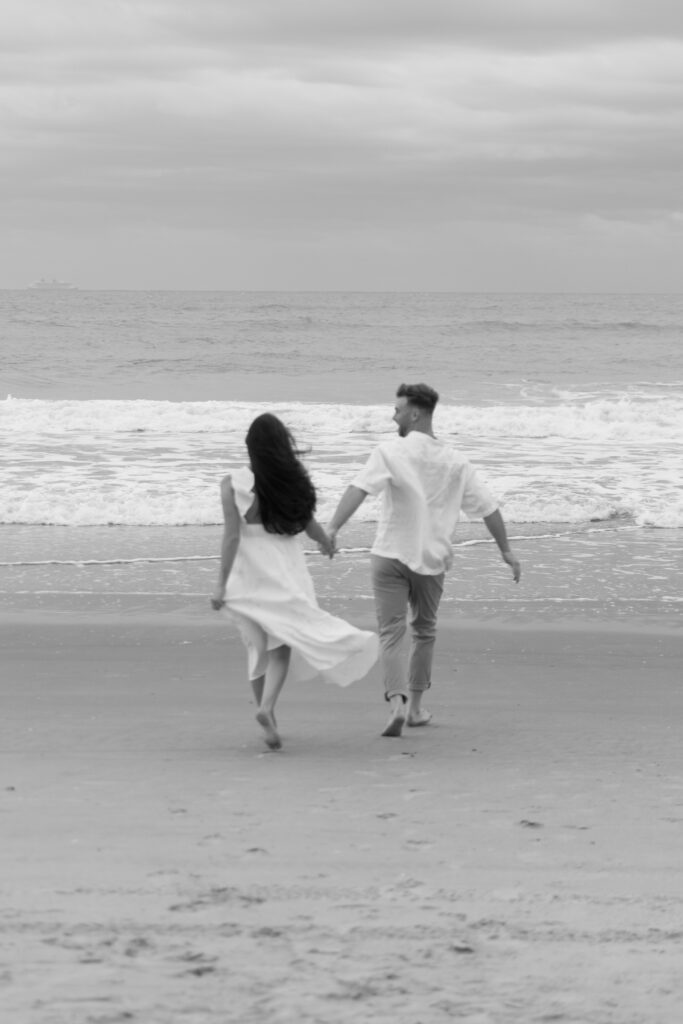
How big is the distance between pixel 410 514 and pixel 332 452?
12909mm

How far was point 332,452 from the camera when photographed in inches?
741

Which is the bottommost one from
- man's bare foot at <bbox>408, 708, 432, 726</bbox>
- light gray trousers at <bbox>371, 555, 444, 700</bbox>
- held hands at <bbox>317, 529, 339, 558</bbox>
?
man's bare foot at <bbox>408, 708, 432, 726</bbox>

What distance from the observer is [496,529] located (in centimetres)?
608

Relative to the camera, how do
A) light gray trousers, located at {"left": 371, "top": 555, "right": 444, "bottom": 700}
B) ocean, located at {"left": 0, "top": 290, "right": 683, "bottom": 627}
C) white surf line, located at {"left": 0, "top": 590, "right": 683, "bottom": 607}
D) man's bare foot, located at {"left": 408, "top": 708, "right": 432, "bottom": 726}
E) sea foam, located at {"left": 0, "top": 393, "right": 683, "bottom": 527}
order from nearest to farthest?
light gray trousers, located at {"left": 371, "top": 555, "right": 444, "bottom": 700}, man's bare foot, located at {"left": 408, "top": 708, "right": 432, "bottom": 726}, white surf line, located at {"left": 0, "top": 590, "right": 683, "bottom": 607}, ocean, located at {"left": 0, "top": 290, "right": 683, "bottom": 627}, sea foam, located at {"left": 0, "top": 393, "right": 683, "bottom": 527}

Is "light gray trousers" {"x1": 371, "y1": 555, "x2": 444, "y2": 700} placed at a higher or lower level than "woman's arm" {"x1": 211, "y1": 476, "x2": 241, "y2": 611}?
lower

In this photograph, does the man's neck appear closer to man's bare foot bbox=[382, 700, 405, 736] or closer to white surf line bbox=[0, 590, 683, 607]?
man's bare foot bbox=[382, 700, 405, 736]

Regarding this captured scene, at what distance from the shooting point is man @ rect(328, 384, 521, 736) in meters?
5.87

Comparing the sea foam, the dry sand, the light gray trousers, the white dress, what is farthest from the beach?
the white dress

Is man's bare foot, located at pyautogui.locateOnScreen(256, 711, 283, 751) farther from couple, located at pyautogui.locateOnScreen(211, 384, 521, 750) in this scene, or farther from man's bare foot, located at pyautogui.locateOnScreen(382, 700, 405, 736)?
man's bare foot, located at pyautogui.locateOnScreen(382, 700, 405, 736)

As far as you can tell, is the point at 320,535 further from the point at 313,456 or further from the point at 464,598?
the point at 313,456

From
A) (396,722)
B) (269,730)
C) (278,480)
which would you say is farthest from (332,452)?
(269,730)

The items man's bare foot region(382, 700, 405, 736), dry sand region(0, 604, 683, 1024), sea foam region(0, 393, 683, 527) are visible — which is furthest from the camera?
sea foam region(0, 393, 683, 527)

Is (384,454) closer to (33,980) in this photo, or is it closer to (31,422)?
(33,980)

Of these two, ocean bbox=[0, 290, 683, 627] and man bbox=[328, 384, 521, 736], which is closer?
man bbox=[328, 384, 521, 736]
